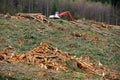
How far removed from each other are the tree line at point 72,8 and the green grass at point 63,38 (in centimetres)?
1184

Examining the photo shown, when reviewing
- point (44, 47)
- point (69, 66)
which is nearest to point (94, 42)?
point (44, 47)

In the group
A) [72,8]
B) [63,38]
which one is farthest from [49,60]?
[72,8]

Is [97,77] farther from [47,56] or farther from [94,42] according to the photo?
[94,42]

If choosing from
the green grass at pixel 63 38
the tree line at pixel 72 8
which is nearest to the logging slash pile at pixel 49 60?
the green grass at pixel 63 38

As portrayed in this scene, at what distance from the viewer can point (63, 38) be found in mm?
13070

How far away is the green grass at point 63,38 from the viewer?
11.3 metres

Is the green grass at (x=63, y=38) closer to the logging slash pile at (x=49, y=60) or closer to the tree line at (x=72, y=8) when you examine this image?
the logging slash pile at (x=49, y=60)

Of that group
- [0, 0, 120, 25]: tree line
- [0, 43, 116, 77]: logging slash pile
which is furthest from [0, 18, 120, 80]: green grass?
[0, 0, 120, 25]: tree line

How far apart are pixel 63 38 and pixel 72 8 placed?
19.8 metres

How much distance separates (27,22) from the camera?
14398 millimetres

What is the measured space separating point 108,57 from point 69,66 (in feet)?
11.4

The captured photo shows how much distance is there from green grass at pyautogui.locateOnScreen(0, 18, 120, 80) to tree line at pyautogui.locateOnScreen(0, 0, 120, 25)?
11.8m

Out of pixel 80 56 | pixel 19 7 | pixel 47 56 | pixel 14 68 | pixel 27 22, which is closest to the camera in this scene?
pixel 14 68

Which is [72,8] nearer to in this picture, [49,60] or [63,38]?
[63,38]
